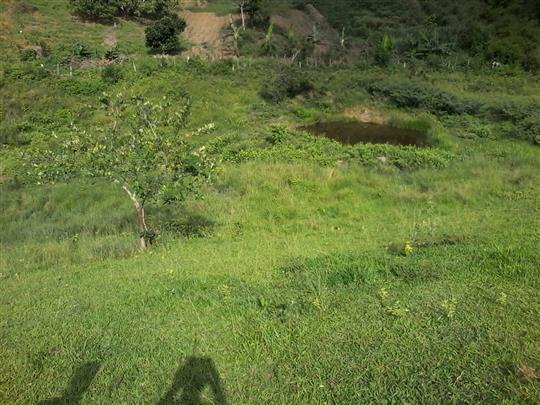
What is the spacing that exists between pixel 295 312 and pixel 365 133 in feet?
81.2

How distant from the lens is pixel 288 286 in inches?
276

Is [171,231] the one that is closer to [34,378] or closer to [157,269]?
[157,269]

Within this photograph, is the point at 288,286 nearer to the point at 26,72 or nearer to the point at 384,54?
the point at 26,72

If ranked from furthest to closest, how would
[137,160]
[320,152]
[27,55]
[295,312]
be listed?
[27,55]
[320,152]
[137,160]
[295,312]

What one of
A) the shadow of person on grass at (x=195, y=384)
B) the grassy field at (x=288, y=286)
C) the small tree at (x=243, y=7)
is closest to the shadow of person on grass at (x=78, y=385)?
the grassy field at (x=288, y=286)

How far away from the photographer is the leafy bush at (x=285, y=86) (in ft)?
105

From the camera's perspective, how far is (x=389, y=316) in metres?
5.66

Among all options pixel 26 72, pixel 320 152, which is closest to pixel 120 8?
pixel 26 72

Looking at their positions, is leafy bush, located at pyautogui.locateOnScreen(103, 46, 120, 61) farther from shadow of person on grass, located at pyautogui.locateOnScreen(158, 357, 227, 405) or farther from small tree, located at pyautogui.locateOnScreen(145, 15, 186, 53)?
shadow of person on grass, located at pyautogui.locateOnScreen(158, 357, 227, 405)

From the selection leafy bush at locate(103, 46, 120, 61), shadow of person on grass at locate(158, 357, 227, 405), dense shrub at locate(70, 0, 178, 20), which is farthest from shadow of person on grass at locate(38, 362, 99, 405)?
dense shrub at locate(70, 0, 178, 20)

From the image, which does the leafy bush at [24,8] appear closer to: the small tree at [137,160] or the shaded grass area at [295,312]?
the shaded grass area at [295,312]

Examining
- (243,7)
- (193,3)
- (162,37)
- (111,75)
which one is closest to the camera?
(111,75)

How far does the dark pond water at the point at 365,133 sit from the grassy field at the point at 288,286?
259 inches

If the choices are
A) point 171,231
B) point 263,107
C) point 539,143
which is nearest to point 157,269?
point 171,231
